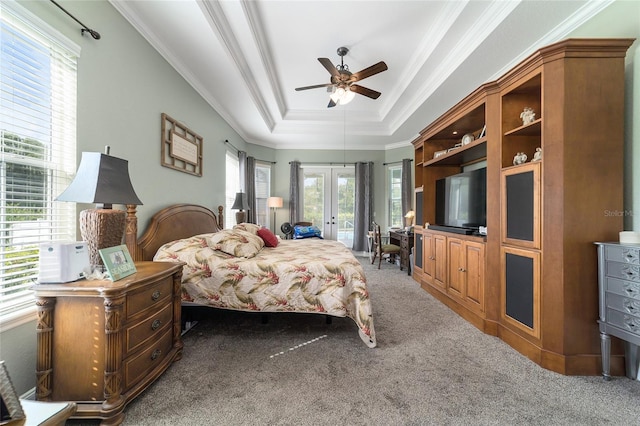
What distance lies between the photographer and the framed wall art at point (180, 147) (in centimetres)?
270

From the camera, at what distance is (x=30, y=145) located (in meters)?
1.50

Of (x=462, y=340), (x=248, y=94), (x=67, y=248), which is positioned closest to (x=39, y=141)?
(x=67, y=248)

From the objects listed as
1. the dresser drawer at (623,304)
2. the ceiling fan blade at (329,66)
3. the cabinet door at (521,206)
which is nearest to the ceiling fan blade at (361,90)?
the ceiling fan blade at (329,66)

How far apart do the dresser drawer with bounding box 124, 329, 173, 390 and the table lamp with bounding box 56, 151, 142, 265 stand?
638mm

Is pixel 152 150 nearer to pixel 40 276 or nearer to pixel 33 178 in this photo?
pixel 33 178

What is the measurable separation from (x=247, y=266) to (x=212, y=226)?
1702 mm

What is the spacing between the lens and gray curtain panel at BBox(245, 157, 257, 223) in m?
5.57

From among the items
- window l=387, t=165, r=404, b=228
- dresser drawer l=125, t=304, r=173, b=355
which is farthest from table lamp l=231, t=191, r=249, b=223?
window l=387, t=165, r=404, b=228

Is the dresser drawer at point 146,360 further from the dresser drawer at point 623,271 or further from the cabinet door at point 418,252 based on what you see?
the cabinet door at point 418,252

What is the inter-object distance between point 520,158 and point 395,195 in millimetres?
4195

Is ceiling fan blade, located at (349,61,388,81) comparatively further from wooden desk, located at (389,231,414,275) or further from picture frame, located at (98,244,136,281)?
wooden desk, located at (389,231,414,275)

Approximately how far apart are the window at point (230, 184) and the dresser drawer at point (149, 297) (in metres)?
2.89

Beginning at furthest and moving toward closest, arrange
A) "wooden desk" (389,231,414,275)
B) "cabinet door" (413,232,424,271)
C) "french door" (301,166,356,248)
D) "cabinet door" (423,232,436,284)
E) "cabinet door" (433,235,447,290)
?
→ "french door" (301,166,356,248), "wooden desk" (389,231,414,275), "cabinet door" (413,232,424,271), "cabinet door" (423,232,436,284), "cabinet door" (433,235,447,290)

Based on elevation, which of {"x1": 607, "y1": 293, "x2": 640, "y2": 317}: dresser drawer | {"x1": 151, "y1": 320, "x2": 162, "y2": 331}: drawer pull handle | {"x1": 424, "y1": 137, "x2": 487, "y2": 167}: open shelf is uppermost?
{"x1": 424, "y1": 137, "x2": 487, "y2": 167}: open shelf
